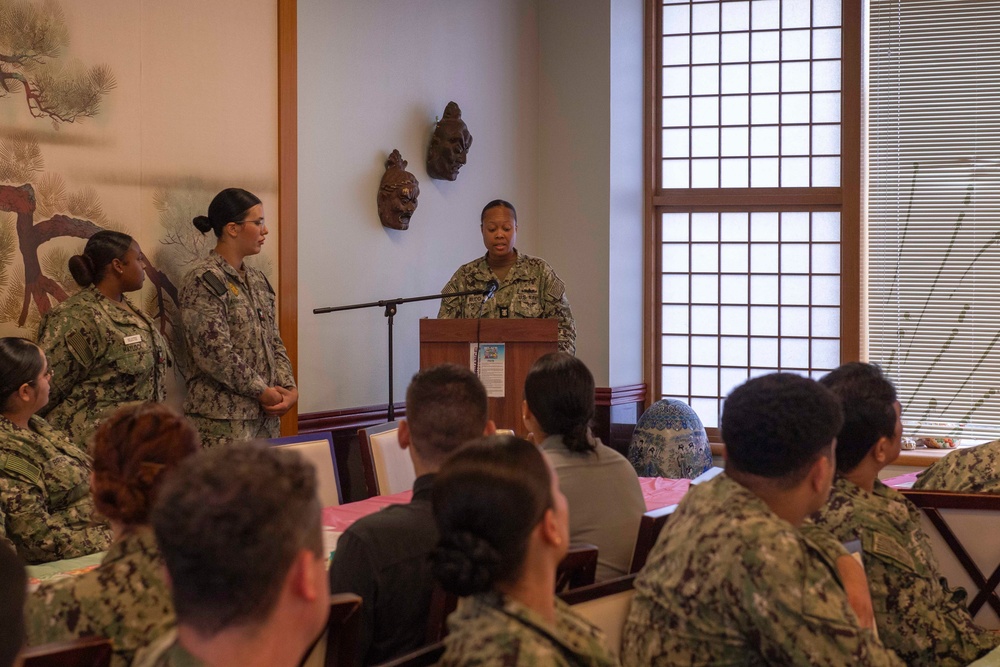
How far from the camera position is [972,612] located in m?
2.64

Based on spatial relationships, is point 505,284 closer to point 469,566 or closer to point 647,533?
point 647,533

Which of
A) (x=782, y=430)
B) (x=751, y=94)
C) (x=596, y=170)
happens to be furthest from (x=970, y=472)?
(x=751, y=94)

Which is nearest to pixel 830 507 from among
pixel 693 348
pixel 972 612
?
pixel 972 612

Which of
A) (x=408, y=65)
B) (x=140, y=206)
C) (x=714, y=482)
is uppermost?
(x=408, y=65)

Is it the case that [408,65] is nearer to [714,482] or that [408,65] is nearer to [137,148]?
[137,148]

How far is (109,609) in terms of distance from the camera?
153cm

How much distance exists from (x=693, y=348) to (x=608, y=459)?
4.62 m

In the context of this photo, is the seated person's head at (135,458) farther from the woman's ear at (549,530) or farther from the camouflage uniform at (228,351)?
the camouflage uniform at (228,351)

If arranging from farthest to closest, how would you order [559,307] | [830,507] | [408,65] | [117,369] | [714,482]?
[408,65], [559,307], [117,369], [830,507], [714,482]

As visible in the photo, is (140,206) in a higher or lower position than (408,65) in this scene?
lower

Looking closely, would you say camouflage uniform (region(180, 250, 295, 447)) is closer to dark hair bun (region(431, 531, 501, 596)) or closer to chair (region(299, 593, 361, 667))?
chair (region(299, 593, 361, 667))

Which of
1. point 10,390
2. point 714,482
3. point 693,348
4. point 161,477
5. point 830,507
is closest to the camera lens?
point 161,477

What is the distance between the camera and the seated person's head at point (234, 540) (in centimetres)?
107

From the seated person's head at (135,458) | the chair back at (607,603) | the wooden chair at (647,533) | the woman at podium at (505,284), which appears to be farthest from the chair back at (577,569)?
the woman at podium at (505,284)
